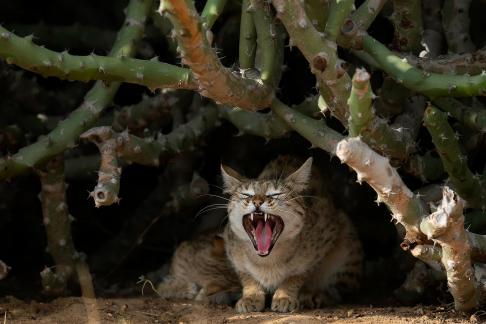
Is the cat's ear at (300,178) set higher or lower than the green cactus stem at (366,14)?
lower

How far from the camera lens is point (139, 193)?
780cm

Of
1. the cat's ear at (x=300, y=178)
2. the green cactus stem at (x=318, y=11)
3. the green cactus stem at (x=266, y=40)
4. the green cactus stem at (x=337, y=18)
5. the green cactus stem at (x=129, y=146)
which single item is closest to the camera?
the green cactus stem at (x=337, y=18)

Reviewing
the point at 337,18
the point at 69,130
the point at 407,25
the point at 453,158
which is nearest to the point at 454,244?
the point at 453,158

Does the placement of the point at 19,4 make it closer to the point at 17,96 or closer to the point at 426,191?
the point at 17,96

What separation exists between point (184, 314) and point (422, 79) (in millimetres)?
2043

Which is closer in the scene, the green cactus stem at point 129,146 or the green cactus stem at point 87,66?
the green cactus stem at point 87,66

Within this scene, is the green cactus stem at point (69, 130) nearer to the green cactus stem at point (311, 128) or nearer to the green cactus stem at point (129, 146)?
the green cactus stem at point (129, 146)

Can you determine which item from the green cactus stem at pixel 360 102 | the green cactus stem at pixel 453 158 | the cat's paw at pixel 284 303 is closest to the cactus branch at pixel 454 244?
the green cactus stem at pixel 360 102

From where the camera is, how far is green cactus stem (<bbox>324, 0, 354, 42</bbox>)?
4.58 metres

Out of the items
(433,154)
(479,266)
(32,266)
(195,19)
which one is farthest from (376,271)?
(195,19)

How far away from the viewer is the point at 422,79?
4.80m

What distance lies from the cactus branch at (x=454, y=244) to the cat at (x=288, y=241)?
1.25 meters

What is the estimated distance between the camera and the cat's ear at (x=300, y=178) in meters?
5.96

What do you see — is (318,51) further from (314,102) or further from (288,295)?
(288,295)
